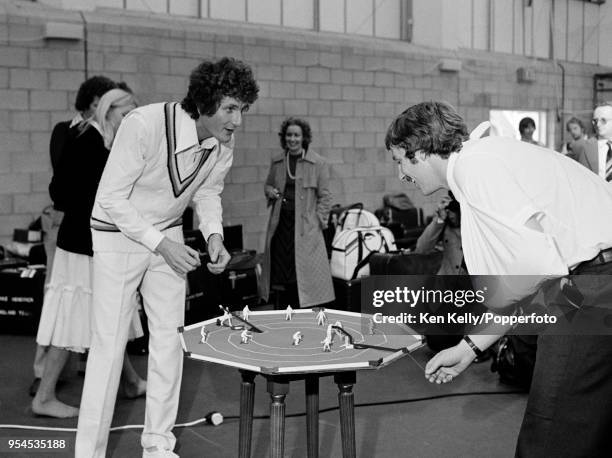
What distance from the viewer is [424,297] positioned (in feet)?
17.5

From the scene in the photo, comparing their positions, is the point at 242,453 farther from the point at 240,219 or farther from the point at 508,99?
the point at 508,99

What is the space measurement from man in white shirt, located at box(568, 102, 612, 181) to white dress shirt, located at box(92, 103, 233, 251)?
2922 mm

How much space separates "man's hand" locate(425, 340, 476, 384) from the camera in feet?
7.51

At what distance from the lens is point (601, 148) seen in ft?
17.0

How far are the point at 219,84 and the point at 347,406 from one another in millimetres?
1173

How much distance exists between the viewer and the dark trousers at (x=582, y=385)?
2158 millimetres

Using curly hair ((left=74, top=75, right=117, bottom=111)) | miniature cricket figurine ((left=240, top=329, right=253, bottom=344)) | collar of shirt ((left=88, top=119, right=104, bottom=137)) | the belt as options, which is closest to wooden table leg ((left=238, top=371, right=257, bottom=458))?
miniature cricket figurine ((left=240, top=329, right=253, bottom=344))

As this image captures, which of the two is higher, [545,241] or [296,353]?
[545,241]

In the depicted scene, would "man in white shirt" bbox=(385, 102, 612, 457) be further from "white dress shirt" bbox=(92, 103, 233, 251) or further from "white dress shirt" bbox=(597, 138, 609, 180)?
"white dress shirt" bbox=(597, 138, 609, 180)

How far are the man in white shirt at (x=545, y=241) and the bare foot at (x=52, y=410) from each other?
2.31m

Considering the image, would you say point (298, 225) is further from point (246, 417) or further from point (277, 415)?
point (277, 415)

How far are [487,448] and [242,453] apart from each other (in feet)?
4.65

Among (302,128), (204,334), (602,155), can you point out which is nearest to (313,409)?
(204,334)

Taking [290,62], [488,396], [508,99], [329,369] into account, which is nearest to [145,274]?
[329,369]
